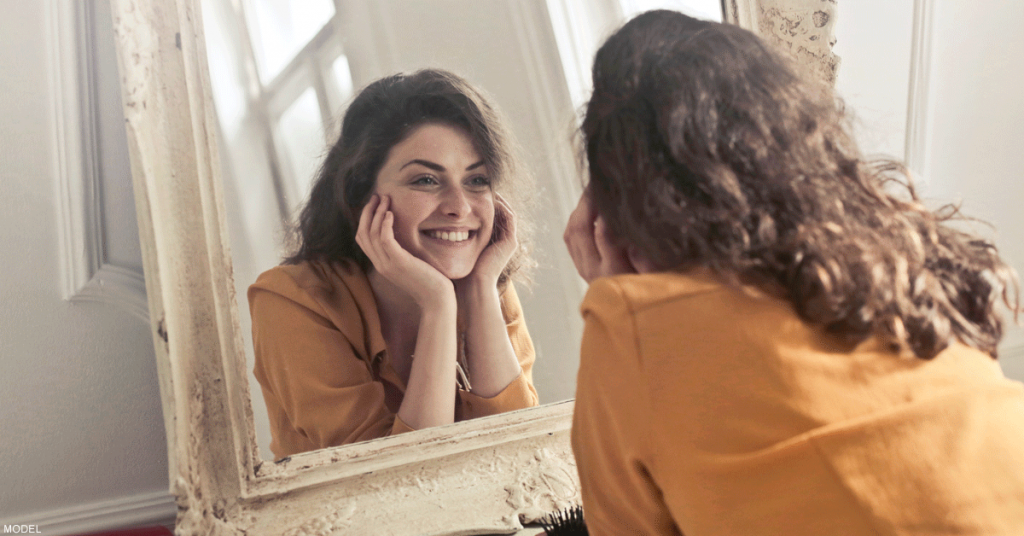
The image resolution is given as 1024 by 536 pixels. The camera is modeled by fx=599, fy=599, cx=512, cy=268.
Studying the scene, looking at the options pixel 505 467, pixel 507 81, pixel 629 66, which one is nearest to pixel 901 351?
pixel 629 66

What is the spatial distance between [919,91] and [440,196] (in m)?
1.27

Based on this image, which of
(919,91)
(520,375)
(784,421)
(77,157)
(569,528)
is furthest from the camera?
(919,91)

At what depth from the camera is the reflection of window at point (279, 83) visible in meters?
0.81

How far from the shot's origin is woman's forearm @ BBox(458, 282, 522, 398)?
0.93 meters

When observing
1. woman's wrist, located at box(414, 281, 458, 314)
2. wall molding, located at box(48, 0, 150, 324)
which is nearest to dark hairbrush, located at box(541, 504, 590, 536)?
woman's wrist, located at box(414, 281, 458, 314)

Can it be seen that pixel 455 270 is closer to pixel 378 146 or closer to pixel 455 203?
pixel 455 203

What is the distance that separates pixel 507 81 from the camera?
0.98m

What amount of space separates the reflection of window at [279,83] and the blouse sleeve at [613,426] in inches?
19.7

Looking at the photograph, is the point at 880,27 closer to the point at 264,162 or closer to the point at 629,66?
the point at 629,66

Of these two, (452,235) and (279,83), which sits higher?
(279,83)

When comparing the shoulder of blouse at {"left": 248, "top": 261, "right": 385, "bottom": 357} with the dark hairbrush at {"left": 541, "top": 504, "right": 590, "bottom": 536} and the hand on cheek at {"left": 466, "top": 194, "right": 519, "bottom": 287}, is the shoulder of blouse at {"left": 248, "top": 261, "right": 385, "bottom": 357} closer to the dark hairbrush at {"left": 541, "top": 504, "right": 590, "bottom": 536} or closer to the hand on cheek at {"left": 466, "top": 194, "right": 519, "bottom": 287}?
the hand on cheek at {"left": 466, "top": 194, "right": 519, "bottom": 287}

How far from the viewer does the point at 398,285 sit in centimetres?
89

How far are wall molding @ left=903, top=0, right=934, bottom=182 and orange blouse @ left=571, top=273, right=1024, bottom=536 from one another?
3.71ft

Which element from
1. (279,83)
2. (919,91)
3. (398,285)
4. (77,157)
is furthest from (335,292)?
(919,91)
